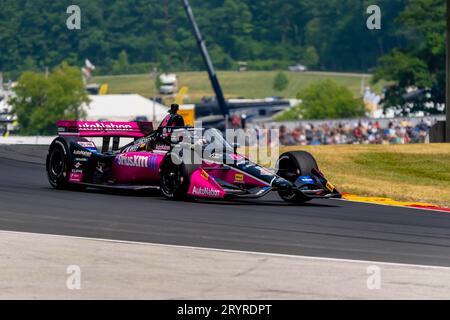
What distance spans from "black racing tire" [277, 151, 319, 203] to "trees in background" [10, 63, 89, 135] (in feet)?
392

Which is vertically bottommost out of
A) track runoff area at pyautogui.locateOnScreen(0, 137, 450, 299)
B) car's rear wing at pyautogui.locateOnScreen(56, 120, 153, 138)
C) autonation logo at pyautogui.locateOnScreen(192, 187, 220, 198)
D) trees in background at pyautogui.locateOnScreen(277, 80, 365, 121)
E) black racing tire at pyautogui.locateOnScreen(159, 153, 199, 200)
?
track runoff area at pyautogui.locateOnScreen(0, 137, 450, 299)

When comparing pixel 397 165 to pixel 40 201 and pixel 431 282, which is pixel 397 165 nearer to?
pixel 40 201

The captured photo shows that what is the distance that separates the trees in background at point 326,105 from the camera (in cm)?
14512

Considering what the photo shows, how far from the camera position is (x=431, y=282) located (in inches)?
433

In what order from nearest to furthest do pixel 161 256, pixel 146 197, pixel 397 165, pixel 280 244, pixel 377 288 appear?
pixel 377 288 < pixel 161 256 < pixel 280 244 < pixel 146 197 < pixel 397 165

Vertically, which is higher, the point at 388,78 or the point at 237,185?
the point at 388,78

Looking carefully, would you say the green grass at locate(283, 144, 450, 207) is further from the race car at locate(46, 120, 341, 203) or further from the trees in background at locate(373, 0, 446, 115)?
the trees in background at locate(373, 0, 446, 115)

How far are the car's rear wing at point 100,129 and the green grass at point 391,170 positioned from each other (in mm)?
3834

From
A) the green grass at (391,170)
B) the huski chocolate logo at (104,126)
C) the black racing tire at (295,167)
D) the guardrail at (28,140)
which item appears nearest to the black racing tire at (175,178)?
the black racing tire at (295,167)

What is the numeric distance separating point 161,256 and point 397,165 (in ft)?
50.2

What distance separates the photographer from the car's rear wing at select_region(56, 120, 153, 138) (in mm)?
20312

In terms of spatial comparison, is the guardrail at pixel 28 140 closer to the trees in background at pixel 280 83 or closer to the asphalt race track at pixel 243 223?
the asphalt race track at pixel 243 223

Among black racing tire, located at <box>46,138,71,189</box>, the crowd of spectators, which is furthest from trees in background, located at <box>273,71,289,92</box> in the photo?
black racing tire, located at <box>46,138,71,189</box>

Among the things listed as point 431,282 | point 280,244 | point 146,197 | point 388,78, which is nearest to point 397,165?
point 146,197
